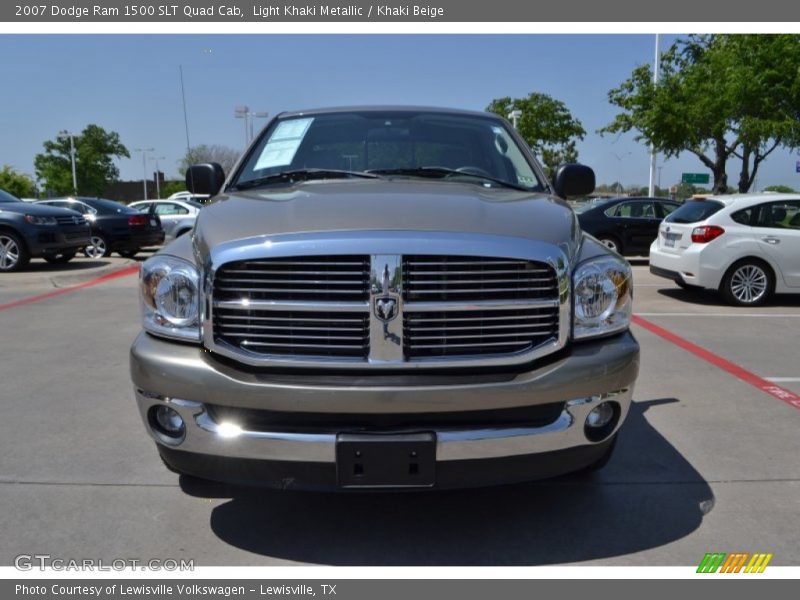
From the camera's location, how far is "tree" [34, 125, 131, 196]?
77.9m

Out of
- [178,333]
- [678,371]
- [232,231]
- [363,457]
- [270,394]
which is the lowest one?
[678,371]

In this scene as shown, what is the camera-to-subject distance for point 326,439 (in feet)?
8.68

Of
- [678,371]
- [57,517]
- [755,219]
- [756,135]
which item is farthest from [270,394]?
[756,135]

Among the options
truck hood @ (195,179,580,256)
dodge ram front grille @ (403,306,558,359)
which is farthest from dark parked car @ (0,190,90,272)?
dodge ram front grille @ (403,306,558,359)

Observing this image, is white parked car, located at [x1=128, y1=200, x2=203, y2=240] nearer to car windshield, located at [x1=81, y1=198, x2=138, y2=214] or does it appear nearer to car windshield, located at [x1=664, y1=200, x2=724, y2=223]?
car windshield, located at [x1=81, y1=198, x2=138, y2=214]

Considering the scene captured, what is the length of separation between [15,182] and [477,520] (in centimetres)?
6756

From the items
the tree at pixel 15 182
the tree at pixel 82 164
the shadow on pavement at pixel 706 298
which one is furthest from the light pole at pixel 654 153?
the tree at pixel 82 164

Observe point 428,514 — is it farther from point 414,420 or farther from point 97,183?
point 97,183

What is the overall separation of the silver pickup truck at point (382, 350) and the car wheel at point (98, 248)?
45.6 ft

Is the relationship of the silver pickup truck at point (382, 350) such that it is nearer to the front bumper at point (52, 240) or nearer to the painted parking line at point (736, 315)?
the painted parking line at point (736, 315)

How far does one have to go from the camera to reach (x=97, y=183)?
8162 centimetres

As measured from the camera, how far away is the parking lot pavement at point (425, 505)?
3.01 m

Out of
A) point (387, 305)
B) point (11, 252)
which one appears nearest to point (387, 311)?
point (387, 305)

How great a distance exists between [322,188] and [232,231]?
706 millimetres
